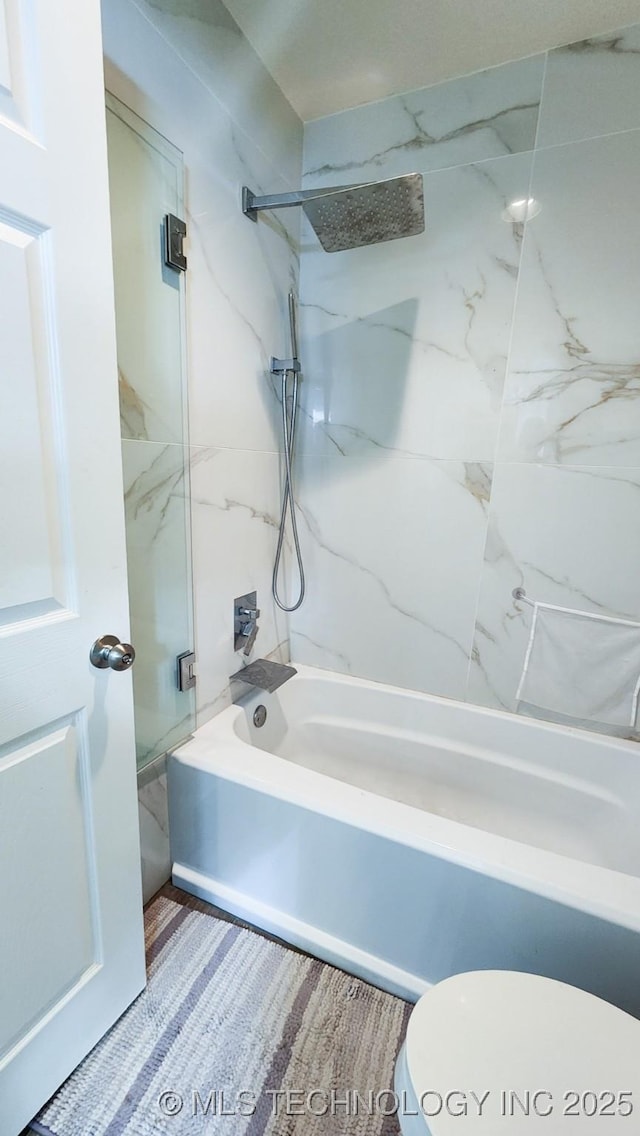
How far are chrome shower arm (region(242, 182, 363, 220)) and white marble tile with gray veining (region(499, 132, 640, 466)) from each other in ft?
1.93

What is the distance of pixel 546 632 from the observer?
5.01ft

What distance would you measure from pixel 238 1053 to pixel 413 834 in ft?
1.99

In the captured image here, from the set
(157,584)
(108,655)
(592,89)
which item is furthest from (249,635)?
(592,89)

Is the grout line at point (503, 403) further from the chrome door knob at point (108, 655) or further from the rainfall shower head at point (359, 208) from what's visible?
the chrome door knob at point (108, 655)

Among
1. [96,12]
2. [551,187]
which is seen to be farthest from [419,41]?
[96,12]

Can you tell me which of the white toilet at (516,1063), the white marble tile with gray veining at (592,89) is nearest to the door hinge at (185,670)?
the white toilet at (516,1063)

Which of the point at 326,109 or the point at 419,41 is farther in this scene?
the point at 326,109

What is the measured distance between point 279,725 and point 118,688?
0.96 m

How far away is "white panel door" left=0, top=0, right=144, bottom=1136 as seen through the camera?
63cm

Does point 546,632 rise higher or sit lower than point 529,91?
lower

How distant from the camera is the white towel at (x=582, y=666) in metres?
1.44

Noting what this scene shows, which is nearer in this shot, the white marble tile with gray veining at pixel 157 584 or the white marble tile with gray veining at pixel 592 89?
the white marble tile with gray veining at pixel 157 584

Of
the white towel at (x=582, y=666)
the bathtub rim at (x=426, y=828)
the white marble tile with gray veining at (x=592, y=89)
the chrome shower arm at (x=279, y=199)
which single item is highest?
the white marble tile with gray veining at (x=592, y=89)

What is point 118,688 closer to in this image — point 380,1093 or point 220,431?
point 220,431
